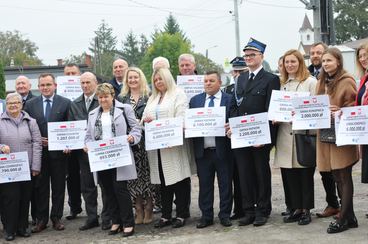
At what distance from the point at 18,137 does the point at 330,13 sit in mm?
10196

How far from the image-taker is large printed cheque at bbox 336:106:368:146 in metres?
6.00

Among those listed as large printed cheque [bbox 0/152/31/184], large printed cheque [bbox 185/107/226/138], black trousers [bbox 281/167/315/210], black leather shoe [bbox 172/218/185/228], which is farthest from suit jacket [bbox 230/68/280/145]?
large printed cheque [bbox 0/152/31/184]

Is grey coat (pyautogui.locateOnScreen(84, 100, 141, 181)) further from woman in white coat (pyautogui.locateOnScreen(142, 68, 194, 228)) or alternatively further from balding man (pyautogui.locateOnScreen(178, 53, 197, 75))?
balding man (pyautogui.locateOnScreen(178, 53, 197, 75))

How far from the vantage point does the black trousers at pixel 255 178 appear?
6934 millimetres

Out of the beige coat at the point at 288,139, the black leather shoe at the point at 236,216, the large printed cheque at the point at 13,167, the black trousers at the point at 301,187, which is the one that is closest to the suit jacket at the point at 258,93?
the beige coat at the point at 288,139

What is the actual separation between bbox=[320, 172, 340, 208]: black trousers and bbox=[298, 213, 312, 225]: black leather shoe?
65 cm

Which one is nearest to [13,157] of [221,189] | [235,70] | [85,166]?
[85,166]

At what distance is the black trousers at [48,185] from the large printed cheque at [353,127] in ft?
13.1

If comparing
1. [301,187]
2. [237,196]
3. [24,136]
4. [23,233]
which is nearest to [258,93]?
[301,187]

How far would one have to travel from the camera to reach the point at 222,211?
23.7 ft

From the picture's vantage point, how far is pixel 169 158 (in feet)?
23.9

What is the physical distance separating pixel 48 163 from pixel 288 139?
350 cm

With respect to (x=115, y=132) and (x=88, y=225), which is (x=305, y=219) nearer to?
(x=115, y=132)

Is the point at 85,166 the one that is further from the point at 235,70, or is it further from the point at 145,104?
the point at 235,70
